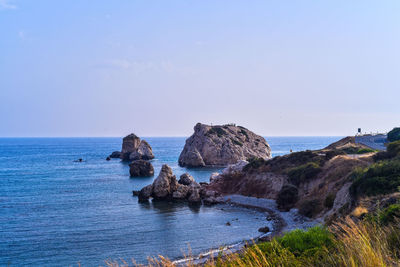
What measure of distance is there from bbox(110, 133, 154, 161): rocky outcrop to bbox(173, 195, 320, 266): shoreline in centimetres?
8041

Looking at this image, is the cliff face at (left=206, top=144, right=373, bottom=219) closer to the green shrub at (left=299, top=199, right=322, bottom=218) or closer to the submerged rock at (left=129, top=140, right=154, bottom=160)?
the green shrub at (left=299, top=199, right=322, bottom=218)

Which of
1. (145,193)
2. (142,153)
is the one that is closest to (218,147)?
(142,153)

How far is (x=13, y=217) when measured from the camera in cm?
4172

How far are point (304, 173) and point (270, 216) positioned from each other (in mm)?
8948

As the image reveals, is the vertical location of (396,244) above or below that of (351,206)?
above

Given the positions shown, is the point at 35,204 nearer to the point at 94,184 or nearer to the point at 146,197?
the point at 146,197

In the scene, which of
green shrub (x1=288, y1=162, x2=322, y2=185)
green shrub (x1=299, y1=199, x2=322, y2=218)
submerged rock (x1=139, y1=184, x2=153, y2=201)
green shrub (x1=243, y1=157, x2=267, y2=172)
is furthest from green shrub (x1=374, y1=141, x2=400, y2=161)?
submerged rock (x1=139, y1=184, x2=153, y2=201)

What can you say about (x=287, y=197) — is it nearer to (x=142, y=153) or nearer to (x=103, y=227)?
(x=103, y=227)

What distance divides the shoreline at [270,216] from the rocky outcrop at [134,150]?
80412 millimetres

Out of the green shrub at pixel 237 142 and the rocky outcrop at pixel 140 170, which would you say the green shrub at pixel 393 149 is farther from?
the green shrub at pixel 237 142

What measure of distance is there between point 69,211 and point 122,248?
19262 millimetres

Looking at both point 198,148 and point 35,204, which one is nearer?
point 35,204

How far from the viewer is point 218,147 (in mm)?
111500

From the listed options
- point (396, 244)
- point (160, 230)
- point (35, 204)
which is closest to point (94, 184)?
point (35, 204)
